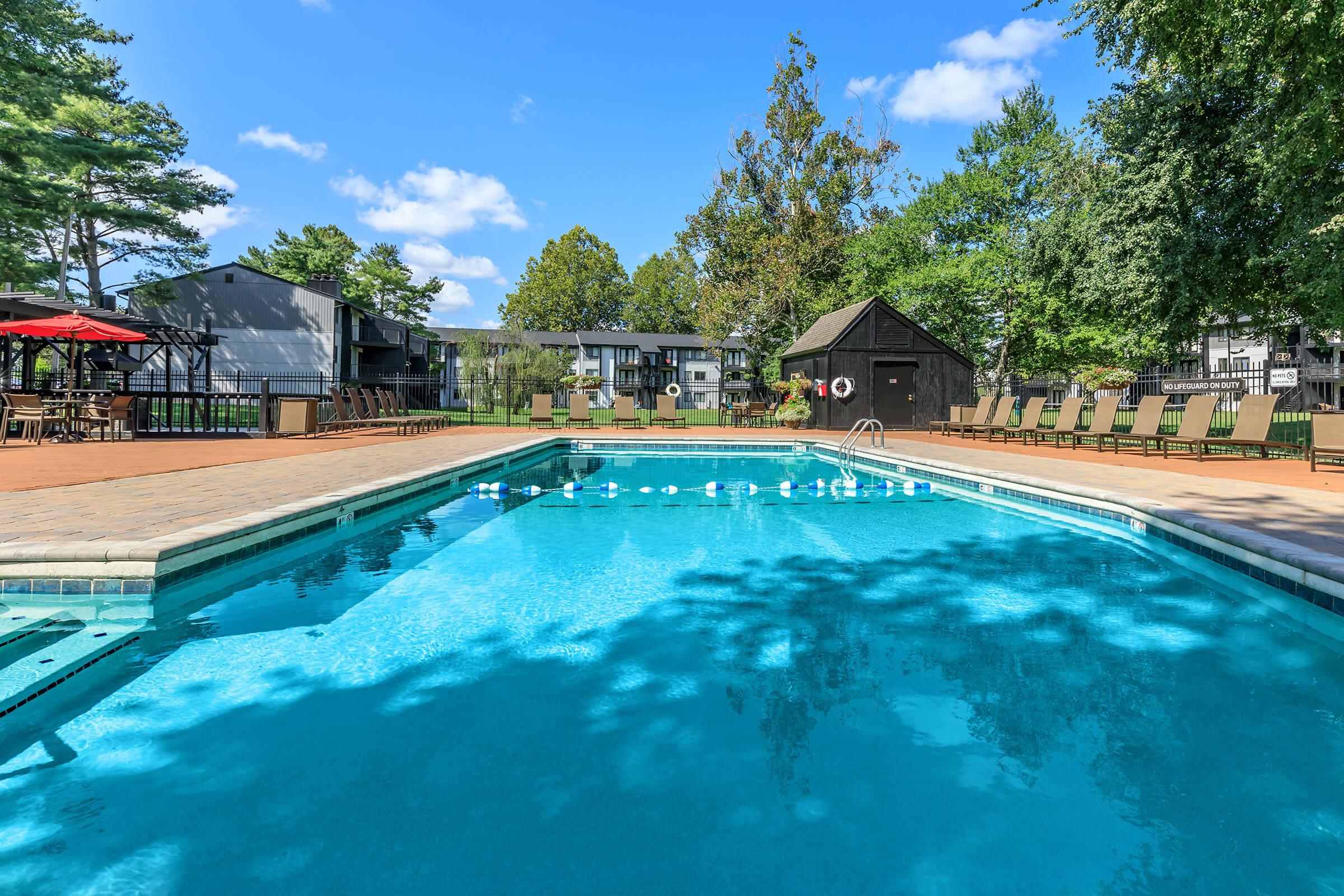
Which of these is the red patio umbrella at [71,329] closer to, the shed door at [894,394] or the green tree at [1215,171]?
the green tree at [1215,171]

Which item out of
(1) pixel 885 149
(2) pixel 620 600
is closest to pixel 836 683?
(2) pixel 620 600

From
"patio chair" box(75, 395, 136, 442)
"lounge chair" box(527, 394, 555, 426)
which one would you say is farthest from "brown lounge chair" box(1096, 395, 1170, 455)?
"patio chair" box(75, 395, 136, 442)

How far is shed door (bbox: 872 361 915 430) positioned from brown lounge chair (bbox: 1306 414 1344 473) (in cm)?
1484

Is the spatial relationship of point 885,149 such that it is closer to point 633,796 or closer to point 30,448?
point 30,448

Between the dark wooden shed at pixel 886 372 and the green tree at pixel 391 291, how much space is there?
42123 mm

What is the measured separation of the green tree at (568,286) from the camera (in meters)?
72.6

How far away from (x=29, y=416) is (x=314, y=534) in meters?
11.1

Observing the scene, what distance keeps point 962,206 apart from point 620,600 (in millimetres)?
36323

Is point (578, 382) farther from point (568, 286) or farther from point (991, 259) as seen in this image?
point (568, 286)

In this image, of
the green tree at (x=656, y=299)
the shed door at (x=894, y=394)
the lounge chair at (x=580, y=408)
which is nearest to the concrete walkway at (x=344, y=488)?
the lounge chair at (x=580, y=408)

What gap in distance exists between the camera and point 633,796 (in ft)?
8.23

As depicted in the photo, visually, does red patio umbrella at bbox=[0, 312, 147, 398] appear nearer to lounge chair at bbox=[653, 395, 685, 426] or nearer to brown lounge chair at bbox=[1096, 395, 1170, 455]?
lounge chair at bbox=[653, 395, 685, 426]

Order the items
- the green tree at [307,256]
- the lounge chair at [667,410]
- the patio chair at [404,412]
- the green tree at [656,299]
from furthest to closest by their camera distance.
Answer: the green tree at [656,299] → the green tree at [307,256] → the lounge chair at [667,410] → the patio chair at [404,412]

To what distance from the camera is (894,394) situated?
2541 centimetres
